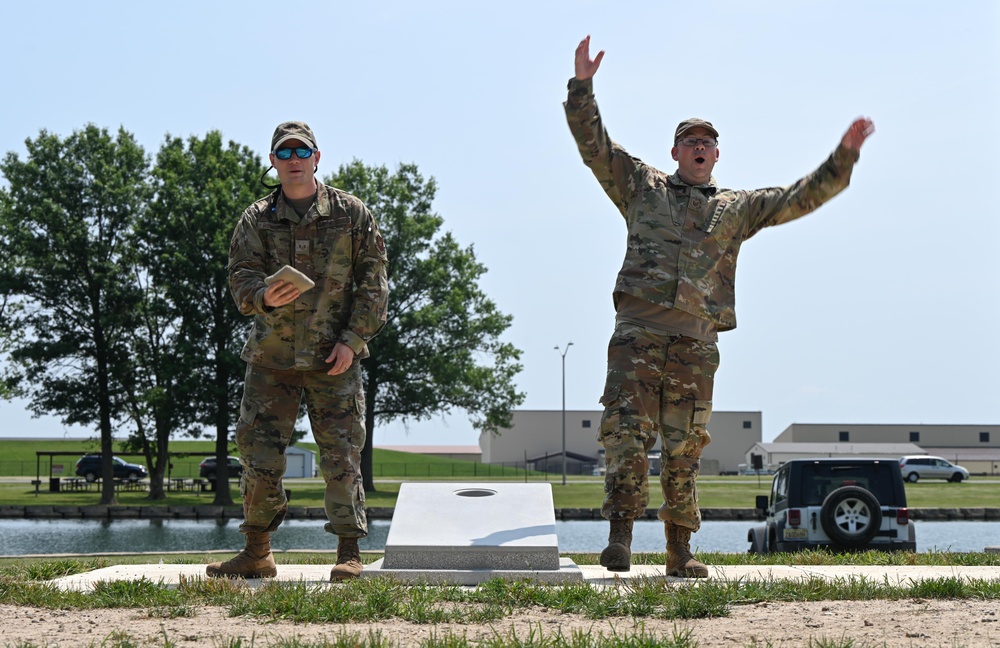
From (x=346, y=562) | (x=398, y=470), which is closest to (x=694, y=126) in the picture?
(x=346, y=562)

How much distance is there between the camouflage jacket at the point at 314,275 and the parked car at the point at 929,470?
60.3m

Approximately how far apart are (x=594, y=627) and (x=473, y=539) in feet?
5.99

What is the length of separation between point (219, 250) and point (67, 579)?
36.1 meters

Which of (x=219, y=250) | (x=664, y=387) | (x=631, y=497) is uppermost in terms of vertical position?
(x=219, y=250)

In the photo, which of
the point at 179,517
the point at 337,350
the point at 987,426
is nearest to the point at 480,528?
the point at 337,350

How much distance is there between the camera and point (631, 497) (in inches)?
245

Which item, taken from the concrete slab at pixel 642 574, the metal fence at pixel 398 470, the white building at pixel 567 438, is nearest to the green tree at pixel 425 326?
the metal fence at pixel 398 470

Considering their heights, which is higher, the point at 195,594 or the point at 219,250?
the point at 219,250

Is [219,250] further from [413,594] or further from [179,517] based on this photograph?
[413,594]

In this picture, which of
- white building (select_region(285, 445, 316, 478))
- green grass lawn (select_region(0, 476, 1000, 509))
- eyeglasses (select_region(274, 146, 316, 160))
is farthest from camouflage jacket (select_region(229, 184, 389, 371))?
white building (select_region(285, 445, 316, 478))

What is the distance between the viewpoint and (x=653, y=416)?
6.36 m

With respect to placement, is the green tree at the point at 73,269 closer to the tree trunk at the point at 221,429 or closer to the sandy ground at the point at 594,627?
the tree trunk at the point at 221,429

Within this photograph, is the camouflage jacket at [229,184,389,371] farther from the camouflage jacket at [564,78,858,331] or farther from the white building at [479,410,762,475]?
the white building at [479,410,762,475]

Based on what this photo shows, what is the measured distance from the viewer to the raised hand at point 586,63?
6.45 metres
